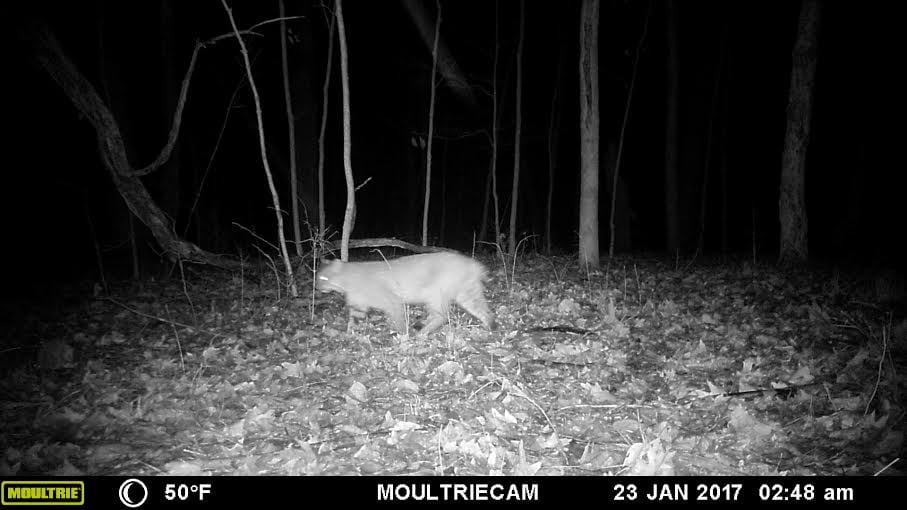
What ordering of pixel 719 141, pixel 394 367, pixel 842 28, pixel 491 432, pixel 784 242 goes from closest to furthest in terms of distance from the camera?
pixel 491 432, pixel 394 367, pixel 784 242, pixel 842 28, pixel 719 141

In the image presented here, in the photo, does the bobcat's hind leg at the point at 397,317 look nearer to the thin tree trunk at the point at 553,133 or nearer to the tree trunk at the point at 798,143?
the tree trunk at the point at 798,143

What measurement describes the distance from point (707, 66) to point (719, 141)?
3190mm

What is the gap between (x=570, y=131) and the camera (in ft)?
74.9

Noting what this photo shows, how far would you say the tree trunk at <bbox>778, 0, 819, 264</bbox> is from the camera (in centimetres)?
905

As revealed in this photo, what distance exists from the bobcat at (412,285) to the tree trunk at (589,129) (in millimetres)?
3886

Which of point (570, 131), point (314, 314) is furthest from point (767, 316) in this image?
point (570, 131)

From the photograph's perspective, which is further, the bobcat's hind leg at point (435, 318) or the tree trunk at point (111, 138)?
the tree trunk at point (111, 138)

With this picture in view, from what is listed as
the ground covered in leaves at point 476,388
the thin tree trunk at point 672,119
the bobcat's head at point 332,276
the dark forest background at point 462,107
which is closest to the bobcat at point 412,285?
the bobcat's head at point 332,276

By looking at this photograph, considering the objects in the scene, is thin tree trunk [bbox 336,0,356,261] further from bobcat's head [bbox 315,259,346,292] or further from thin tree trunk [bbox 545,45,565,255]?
thin tree trunk [bbox 545,45,565,255]

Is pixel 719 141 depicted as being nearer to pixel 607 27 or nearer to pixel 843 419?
pixel 607 27

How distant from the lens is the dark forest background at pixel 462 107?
12406 millimetres

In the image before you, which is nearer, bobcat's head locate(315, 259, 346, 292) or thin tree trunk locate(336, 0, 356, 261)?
thin tree trunk locate(336, 0, 356, 261)

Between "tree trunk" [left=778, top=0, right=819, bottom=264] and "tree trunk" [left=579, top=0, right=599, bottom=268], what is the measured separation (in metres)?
3.64

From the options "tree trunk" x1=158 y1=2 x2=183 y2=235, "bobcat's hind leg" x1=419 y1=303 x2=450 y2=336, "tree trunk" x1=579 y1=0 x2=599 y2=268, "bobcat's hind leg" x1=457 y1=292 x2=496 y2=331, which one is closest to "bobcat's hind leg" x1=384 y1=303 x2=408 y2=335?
"bobcat's hind leg" x1=419 y1=303 x2=450 y2=336
